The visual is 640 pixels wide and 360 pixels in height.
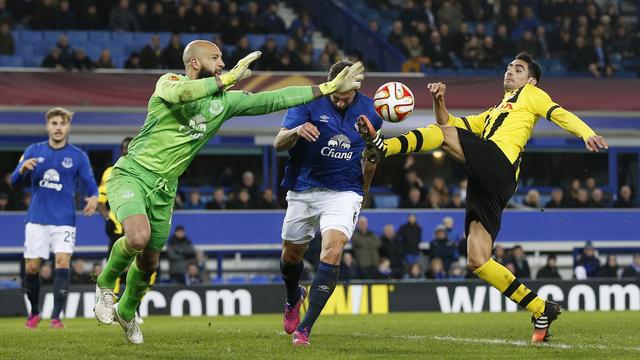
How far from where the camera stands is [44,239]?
563 inches

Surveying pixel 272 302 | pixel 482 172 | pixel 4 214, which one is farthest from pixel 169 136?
pixel 4 214

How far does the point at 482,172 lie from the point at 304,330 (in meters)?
2.07

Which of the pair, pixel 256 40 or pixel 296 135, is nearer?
pixel 296 135

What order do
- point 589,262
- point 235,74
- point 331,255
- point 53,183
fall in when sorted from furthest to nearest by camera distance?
point 589,262
point 53,183
point 331,255
point 235,74

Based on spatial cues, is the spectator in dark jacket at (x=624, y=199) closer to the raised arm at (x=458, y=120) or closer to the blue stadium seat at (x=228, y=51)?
the blue stadium seat at (x=228, y=51)

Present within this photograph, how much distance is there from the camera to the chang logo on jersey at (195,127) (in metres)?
9.88

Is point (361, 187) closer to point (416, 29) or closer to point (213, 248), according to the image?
point (213, 248)

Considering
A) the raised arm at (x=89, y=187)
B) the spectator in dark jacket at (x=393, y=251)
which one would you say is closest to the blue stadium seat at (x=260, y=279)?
the spectator in dark jacket at (x=393, y=251)

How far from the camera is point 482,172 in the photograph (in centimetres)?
1041

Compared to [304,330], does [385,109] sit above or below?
above

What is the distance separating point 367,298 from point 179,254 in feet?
12.5

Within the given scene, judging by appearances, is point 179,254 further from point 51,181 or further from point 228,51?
point 51,181

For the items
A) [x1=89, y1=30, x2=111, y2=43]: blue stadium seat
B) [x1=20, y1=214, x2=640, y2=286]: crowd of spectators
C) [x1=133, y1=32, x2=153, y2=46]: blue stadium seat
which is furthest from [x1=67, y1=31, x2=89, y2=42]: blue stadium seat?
[x1=20, y1=214, x2=640, y2=286]: crowd of spectators

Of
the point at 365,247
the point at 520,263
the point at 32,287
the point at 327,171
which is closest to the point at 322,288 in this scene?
the point at 327,171
